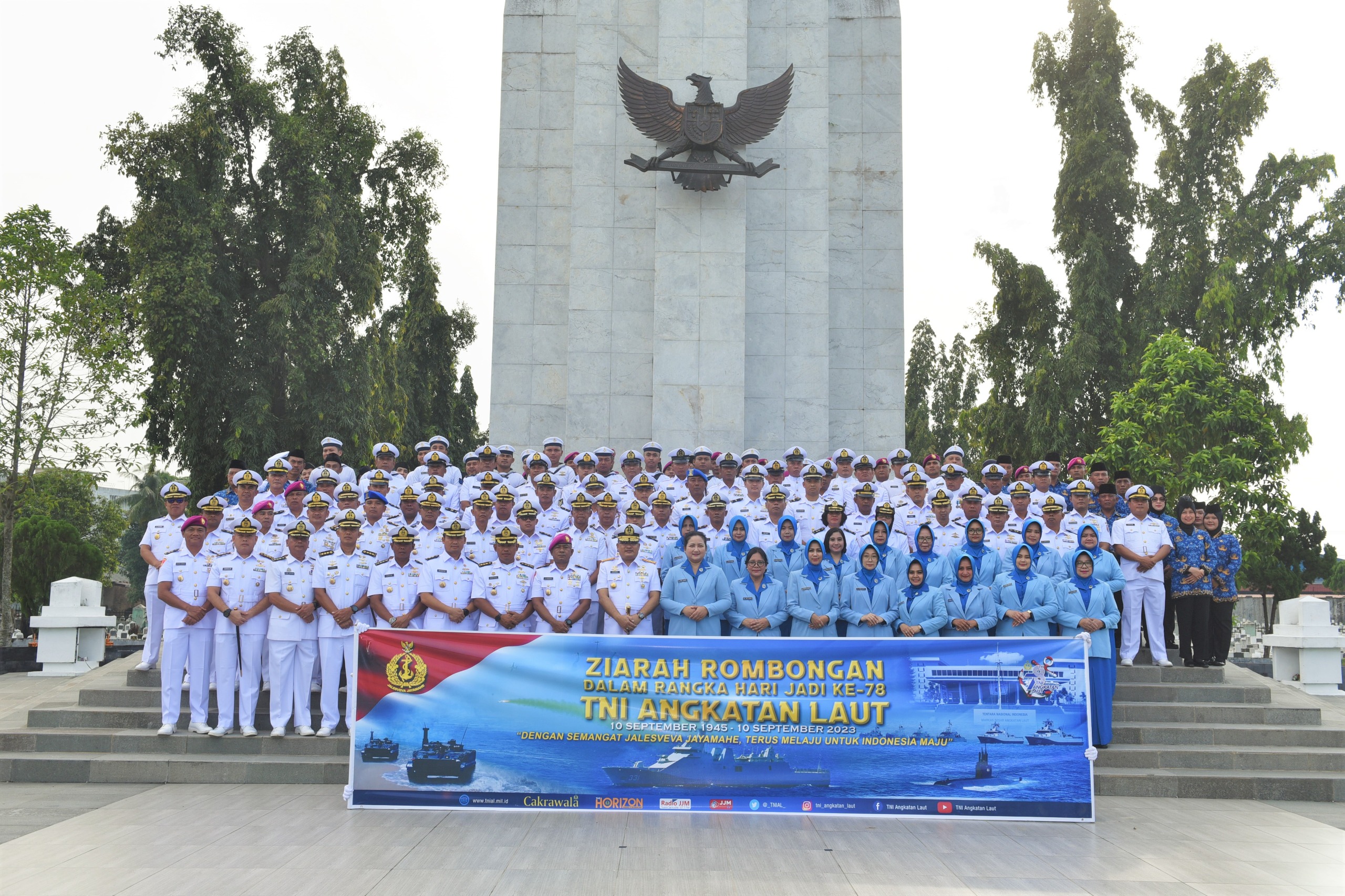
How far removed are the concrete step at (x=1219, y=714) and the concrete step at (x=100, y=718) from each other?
7.76 meters

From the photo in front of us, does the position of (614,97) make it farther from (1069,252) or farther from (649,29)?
(1069,252)

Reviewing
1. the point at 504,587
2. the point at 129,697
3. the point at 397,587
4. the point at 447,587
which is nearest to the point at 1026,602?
the point at 504,587

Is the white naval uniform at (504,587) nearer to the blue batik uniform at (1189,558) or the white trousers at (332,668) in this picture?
the white trousers at (332,668)

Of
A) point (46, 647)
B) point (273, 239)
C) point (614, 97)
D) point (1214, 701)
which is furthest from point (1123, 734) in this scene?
point (273, 239)

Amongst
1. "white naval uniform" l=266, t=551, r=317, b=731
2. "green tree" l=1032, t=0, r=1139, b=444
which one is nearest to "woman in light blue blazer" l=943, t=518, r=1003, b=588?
"white naval uniform" l=266, t=551, r=317, b=731

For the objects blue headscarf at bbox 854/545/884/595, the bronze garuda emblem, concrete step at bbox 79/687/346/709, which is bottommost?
concrete step at bbox 79/687/346/709

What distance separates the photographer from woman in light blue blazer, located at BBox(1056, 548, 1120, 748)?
376 inches

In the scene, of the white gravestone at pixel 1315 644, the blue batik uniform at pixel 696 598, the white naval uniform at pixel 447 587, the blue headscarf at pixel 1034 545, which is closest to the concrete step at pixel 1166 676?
the blue headscarf at pixel 1034 545

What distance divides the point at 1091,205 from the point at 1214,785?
25.3 metres

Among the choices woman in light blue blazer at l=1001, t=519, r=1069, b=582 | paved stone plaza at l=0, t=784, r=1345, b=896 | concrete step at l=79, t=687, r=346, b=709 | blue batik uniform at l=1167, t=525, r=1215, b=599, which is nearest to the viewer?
paved stone plaza at l=0, t=784, r=1345, b=896

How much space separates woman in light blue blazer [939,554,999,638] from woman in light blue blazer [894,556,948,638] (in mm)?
75

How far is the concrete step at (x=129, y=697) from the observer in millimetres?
10398

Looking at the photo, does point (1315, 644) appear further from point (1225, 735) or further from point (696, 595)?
point (696, 595)

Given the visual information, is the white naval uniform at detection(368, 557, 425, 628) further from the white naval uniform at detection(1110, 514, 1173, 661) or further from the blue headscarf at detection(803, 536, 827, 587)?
the white naval uniform at detection(1110, 514, 1173, 661)
